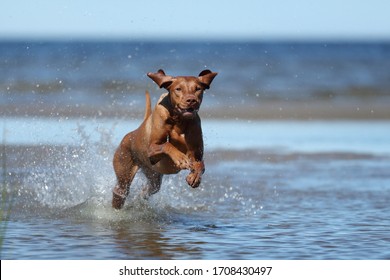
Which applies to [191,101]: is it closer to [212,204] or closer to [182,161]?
[182,161]

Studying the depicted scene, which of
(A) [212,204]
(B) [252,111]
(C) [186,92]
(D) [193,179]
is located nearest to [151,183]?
(A) [212,204]

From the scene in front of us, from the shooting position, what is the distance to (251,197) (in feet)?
32.4

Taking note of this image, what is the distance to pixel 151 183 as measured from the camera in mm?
8586

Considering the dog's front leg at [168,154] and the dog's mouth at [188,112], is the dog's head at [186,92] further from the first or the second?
the dog's front leg at [168,154]

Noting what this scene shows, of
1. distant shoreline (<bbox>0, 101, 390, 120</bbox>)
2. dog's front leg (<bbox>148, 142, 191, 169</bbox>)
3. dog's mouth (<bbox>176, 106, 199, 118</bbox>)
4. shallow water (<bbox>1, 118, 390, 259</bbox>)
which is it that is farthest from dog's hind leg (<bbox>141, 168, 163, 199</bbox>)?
distant shoreline (<bbox>0, 101, 390, 120</bbox>)

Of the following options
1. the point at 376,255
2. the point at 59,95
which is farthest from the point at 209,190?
the point at 59,95

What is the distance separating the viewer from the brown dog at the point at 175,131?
23.8 feet

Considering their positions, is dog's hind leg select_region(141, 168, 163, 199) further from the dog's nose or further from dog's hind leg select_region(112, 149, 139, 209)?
the dog's nose

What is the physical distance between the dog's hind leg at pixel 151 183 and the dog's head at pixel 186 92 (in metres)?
1.14

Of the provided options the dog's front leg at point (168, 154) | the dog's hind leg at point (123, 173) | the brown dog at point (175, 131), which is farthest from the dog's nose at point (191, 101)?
the dog's hind leg at point (123, 173)

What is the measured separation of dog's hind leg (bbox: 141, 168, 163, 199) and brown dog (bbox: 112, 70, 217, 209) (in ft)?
1.00

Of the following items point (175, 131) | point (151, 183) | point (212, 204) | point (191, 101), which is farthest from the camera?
point (212, 204)

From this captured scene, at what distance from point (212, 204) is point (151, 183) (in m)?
1.15

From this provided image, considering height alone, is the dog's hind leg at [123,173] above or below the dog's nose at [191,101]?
below
